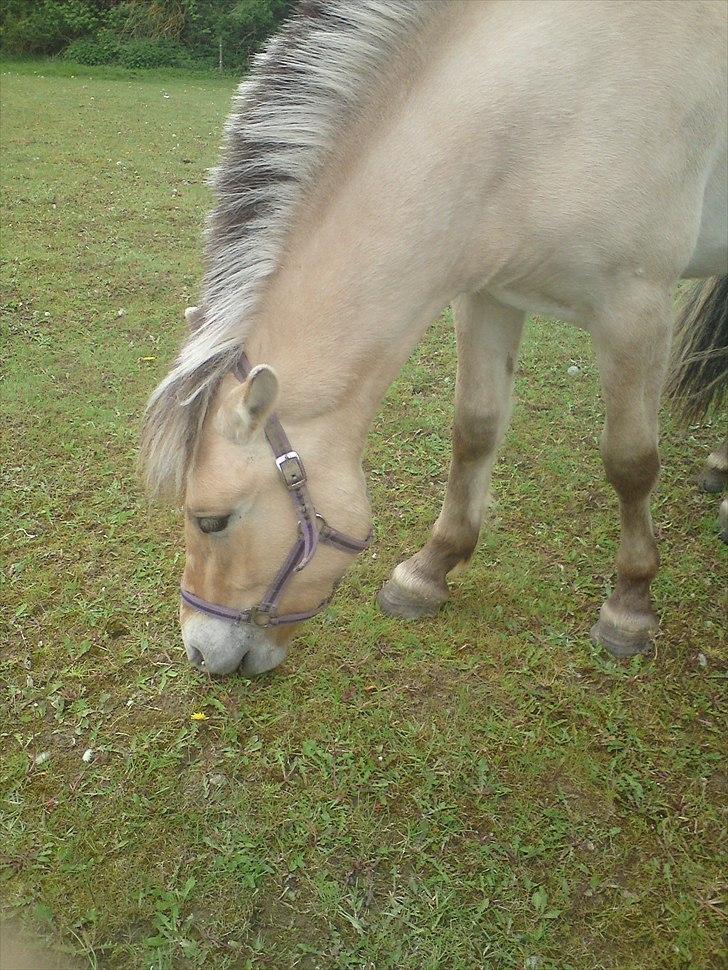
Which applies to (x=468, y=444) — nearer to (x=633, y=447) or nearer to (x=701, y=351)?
(x=633, y=447)

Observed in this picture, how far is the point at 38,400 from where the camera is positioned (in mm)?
4148

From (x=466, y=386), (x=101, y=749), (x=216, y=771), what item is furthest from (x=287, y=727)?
(x=466, y=386)

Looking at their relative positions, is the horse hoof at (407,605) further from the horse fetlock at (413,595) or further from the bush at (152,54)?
the bush at (152,54)

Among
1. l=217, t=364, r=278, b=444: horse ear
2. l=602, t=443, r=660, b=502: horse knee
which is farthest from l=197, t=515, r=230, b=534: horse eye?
l=602, t=443, r=660, b=502: horse knee

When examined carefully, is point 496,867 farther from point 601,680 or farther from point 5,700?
point 5,700

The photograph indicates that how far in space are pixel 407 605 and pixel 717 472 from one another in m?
1.93

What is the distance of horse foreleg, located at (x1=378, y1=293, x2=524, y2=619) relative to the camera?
265 cm

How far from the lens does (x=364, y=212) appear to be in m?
1.82

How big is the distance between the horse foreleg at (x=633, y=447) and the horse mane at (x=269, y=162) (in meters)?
1.05

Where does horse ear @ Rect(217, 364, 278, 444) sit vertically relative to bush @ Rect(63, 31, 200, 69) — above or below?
above

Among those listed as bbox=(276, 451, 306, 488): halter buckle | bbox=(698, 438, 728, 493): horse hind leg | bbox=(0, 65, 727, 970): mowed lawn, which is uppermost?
bbox=(276, 451, 306, 488): halter buckle

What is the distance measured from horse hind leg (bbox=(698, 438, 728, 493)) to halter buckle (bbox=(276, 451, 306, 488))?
2750mm

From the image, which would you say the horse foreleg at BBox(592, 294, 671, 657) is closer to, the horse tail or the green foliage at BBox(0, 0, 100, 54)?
the horse tail

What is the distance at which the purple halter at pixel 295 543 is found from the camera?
177 centimetres
